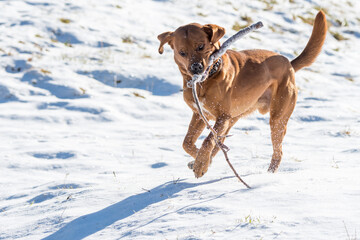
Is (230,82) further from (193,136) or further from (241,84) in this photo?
(193,136)

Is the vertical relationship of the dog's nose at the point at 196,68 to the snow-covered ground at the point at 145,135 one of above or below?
above

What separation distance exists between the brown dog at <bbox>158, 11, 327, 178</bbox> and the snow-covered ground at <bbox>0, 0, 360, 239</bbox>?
1.20ft

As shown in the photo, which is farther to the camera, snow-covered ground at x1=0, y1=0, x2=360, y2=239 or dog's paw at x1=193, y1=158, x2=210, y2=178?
dog's paw at x1=193, y1=158, x2=210, y2=178

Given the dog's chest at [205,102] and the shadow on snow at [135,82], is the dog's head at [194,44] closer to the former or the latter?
the dog's chest at [205,102]

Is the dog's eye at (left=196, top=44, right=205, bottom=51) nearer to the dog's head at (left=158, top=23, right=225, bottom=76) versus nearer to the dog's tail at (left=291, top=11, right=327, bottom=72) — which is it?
the dog's head at (left=158, top=23, right=225, bottom=76)

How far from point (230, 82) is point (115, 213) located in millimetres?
1727

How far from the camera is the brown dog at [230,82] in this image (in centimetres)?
366

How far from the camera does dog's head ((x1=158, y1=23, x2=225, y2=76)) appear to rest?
3568mm

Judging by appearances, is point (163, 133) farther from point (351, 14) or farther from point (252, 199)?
point (351, 14)

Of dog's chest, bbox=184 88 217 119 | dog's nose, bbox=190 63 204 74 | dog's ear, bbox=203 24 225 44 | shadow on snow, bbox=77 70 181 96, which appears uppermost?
dog's ear, bbox=203 24 225 44

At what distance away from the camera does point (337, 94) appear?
8.82 metres

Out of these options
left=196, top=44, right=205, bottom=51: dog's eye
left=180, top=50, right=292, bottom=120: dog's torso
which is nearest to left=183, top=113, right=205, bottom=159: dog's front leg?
left=180, top=50, right=292, bottom=120: dog's torso

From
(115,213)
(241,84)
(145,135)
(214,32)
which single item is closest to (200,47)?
(214,32)

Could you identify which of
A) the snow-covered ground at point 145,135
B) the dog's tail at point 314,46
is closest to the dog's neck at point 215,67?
the snow-covered ground at point 145,135
